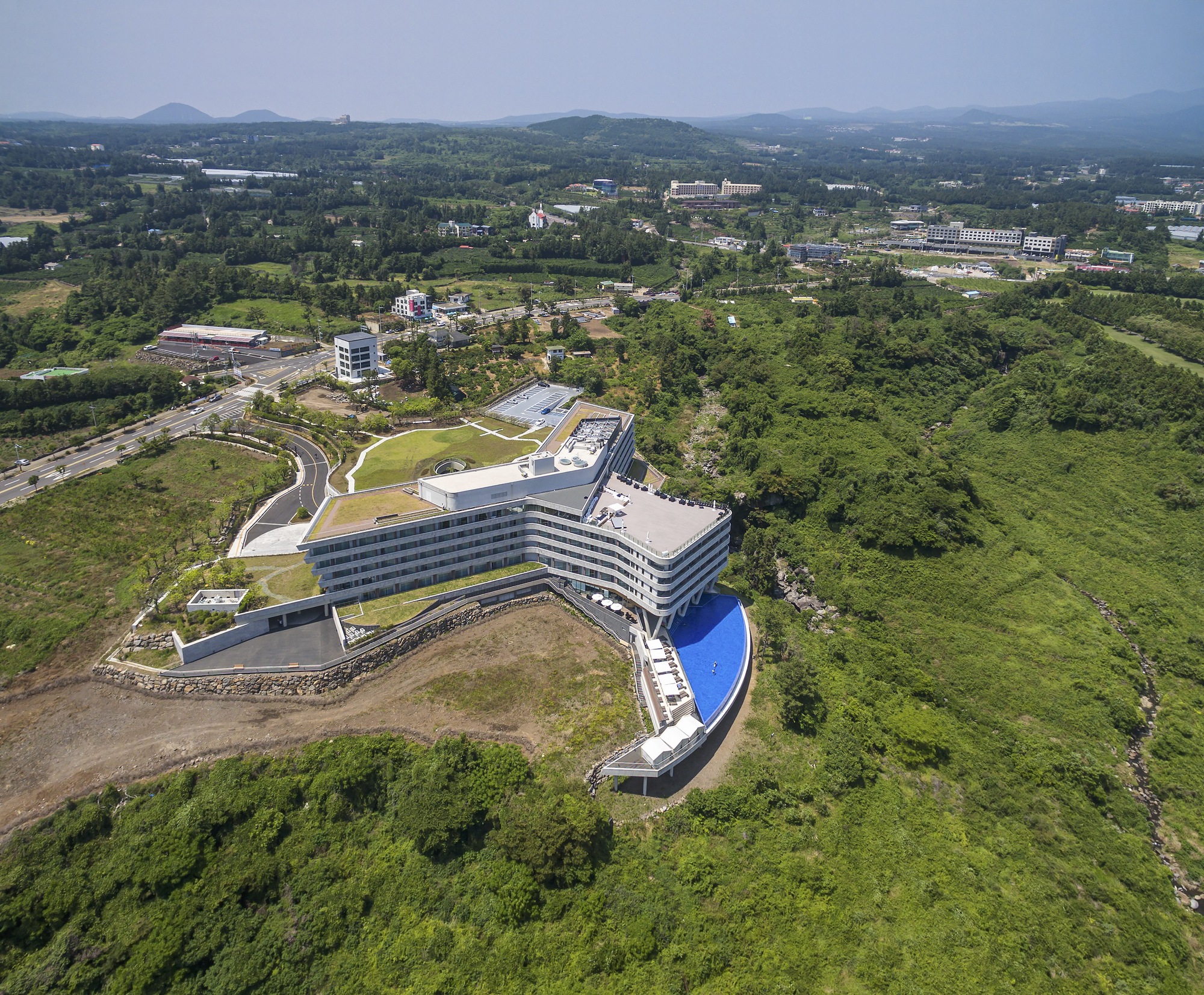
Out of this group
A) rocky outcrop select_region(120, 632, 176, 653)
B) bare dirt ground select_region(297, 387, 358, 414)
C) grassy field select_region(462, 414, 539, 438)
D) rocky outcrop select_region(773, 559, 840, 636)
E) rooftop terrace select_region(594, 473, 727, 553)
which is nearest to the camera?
rocky outcrop select_region(120, 632, 176, 653)

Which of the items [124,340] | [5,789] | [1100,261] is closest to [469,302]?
[124,340]

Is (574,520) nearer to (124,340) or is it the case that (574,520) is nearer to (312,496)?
(312,496)

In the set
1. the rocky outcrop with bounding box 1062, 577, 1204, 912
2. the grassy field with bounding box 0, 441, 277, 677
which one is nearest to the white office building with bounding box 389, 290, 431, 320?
the grassy field with bounding box 0, 441, 277, 677

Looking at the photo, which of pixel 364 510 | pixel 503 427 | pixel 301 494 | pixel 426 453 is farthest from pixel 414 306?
pixel 364 510

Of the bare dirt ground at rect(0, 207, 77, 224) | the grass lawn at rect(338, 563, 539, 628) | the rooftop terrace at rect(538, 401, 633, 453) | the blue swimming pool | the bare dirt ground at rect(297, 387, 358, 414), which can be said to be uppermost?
the bare dirt ground at rect(0, 207, 77, 224)

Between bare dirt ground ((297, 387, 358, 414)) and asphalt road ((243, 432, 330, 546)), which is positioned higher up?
bare dirt ground ((297, 387, 358, 414))

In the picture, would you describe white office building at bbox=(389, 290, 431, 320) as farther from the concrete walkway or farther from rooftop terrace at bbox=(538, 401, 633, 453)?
the concrete walkway

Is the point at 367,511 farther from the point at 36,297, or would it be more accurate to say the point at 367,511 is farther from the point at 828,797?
the point at 36,297
